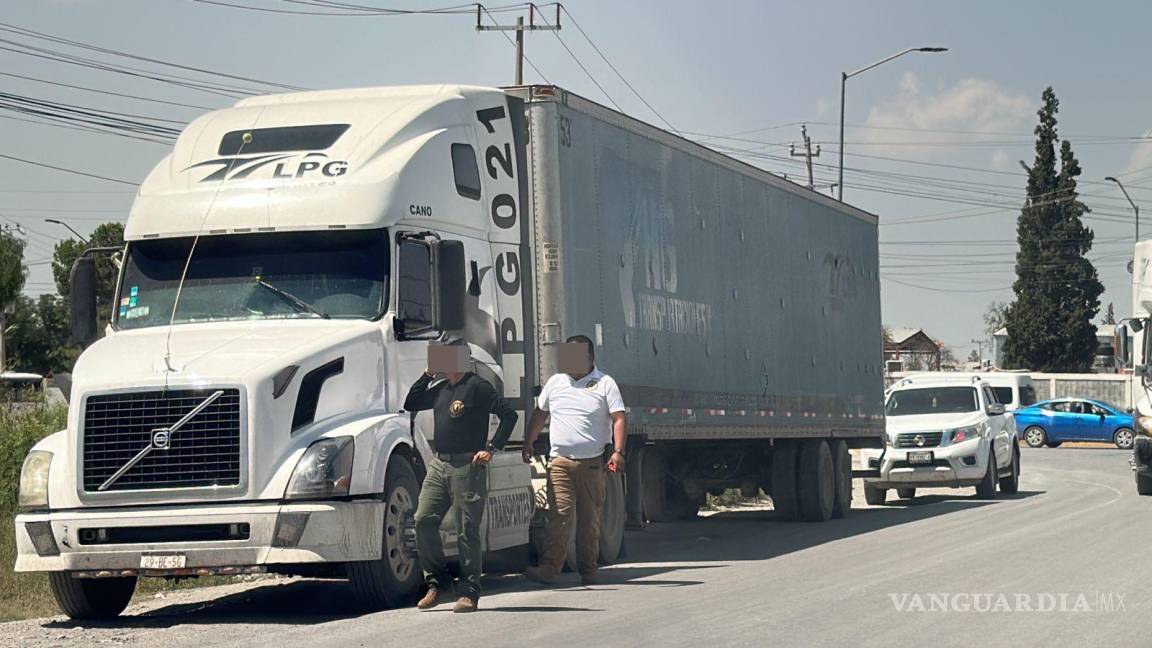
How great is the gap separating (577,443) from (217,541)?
10.2ft

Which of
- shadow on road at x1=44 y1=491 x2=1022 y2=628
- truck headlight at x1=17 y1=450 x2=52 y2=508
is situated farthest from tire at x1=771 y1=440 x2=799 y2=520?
truck headlight at x1=17 y1=450 x2=52 y2=508

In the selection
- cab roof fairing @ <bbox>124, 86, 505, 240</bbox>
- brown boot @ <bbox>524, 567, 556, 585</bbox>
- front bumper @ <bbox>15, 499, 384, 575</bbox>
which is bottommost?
brown boot @ <bbox>524, 567, 556, 585</bbox>

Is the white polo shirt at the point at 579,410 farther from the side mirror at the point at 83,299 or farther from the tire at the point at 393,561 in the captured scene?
the side mirror at the point at 83,299

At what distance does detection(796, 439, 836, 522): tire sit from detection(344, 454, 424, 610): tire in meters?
10.1

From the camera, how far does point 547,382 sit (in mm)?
12805

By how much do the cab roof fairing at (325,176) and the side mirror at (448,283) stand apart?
0.42 meters

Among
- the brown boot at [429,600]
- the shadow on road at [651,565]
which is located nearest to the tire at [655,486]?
the shadow on road at [651,565]

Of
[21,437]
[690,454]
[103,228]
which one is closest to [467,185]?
[690,454]

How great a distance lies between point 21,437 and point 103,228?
172ft

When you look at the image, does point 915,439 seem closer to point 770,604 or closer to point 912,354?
point 770,604

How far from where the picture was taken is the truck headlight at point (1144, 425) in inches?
924

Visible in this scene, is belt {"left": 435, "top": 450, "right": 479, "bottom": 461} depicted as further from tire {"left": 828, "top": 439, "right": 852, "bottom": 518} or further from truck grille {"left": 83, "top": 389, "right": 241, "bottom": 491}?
tire {"left": 828, "top": 439, "right": 852, "bottom": 518}

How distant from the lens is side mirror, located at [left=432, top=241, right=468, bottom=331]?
11.6 meters

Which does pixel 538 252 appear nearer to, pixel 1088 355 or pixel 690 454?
pixel 690 454
